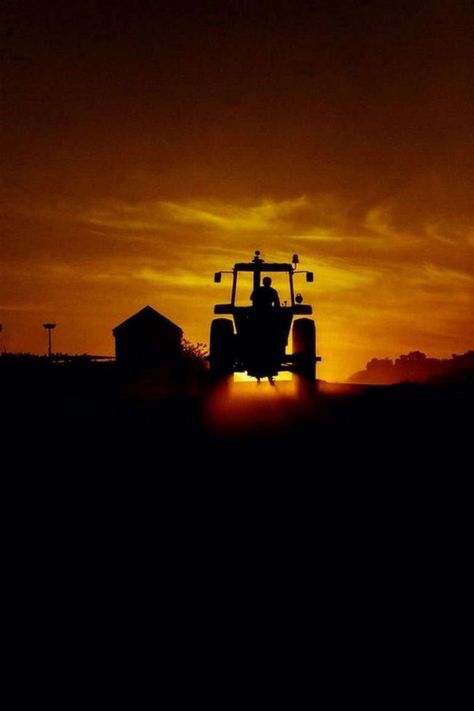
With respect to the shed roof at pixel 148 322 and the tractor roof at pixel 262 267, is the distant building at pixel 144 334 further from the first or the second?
the tractor roof at pixel 262 267

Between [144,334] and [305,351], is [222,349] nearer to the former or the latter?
[305,351]

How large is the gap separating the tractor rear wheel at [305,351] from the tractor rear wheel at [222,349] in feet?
4.00

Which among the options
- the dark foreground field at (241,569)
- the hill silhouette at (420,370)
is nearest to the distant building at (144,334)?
the hill silhouette at (420,370)

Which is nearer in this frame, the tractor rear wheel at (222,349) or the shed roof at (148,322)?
the tractor rear wheel at (222,349)

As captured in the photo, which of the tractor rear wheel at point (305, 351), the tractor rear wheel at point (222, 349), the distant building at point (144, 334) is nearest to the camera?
the tractor rear wheel at point (222, 349)

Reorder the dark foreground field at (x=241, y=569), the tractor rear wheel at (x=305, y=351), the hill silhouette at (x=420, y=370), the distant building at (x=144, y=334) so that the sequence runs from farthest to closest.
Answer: the distant building at (x=144, y=334) → the hill silhouette at (x=420, y=370) → the tractor rear wheel at (x=305, y=351) → the dark foreground field at (x=241, y=569)

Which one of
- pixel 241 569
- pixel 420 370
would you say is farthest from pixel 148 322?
pixel 241 569

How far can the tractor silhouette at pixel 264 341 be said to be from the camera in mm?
18062

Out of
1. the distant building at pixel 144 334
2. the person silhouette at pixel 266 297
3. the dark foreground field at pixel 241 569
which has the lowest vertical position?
the dark foreground field at pixel 241 569

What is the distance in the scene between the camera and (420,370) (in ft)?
247

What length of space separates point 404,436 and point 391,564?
5316 millimetres

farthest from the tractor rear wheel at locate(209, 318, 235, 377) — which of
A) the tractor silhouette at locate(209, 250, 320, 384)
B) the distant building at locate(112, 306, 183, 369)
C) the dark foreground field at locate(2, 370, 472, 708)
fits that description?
the distant building at locate(112, 306, 183, 369)

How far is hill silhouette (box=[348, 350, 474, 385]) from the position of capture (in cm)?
3891

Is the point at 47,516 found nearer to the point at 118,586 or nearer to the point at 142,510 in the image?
the point at 142,510
